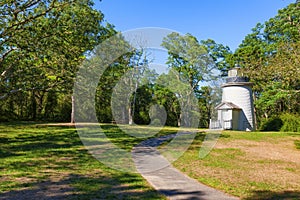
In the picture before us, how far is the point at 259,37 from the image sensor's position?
32.9 m

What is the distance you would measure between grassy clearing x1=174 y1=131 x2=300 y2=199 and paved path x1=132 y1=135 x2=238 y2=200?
344mm

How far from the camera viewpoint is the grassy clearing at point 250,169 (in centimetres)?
604

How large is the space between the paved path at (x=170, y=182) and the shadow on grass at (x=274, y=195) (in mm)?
543

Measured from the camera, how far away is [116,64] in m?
27.5

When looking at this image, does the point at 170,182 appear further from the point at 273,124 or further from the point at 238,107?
the point at 273,124

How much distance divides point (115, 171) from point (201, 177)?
238cm

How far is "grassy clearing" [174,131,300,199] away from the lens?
6.04 metres

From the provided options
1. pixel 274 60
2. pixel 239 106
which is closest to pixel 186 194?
pixel 274 60

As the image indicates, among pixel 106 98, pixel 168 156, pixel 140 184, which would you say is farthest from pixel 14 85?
pixel 106 98

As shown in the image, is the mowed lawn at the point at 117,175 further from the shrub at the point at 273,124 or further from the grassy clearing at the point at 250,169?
the shrub at the point at 273,124

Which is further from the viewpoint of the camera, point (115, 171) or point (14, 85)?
point (14, 85)

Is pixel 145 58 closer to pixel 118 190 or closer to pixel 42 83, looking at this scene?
pixel 42 83

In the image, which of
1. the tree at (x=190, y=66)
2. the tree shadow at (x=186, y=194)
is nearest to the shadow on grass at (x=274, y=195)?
the tree shadow at (x=186, y=194)

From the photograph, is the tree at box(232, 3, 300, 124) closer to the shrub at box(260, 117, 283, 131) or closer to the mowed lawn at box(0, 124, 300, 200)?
the shrub at box(260, 117, 283, 131)
